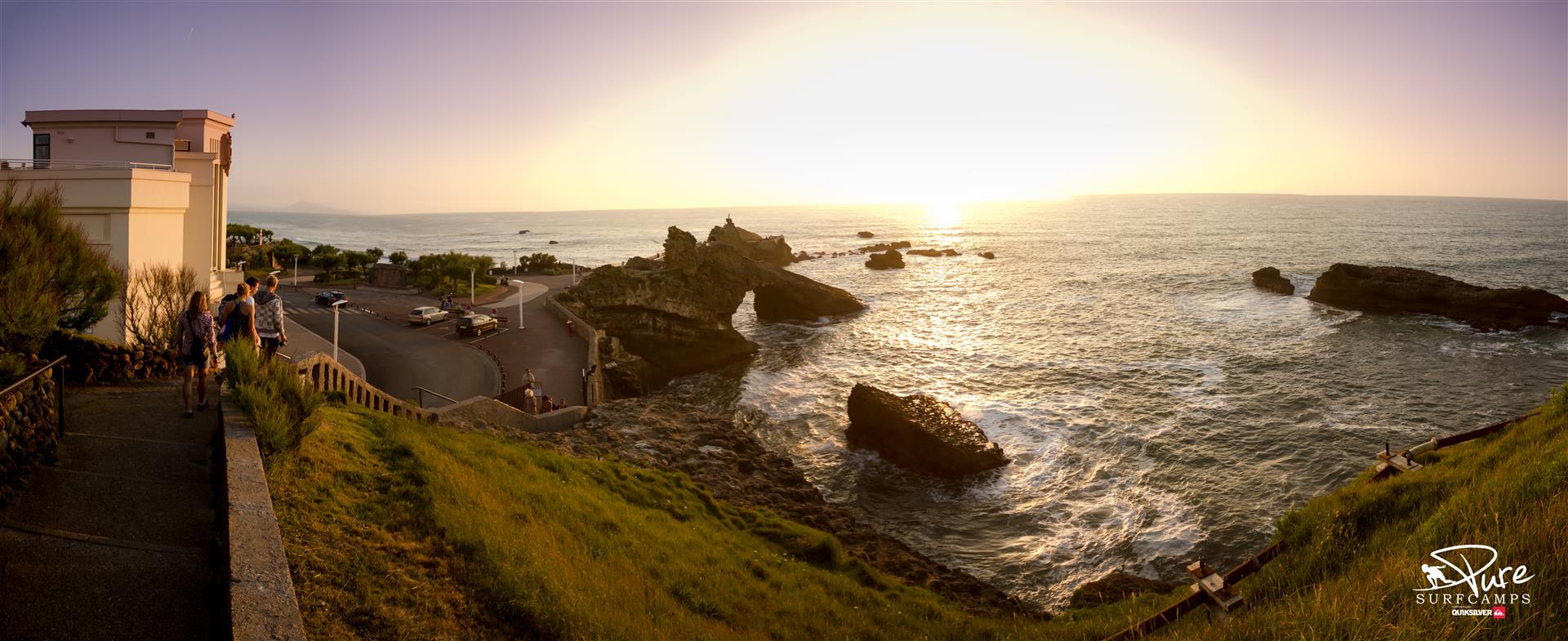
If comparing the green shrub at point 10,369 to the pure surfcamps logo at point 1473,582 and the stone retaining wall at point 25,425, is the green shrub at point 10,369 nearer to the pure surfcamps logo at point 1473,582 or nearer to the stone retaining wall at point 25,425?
the stone retaining wall at point 25,425

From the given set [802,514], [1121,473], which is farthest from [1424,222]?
[802,514]

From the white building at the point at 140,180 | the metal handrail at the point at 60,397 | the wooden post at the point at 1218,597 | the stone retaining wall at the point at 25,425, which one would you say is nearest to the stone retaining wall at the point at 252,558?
the stone retaining wall at the point at 25,425

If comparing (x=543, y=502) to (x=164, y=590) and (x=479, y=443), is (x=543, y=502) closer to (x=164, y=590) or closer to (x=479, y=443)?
(x=479, y=443)

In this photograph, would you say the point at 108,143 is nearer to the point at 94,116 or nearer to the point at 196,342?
the point at 94,116

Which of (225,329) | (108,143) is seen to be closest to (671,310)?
(108,143)

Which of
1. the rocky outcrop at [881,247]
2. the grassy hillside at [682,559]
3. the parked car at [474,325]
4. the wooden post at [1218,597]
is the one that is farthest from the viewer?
the rocky outcrop at [881,247]

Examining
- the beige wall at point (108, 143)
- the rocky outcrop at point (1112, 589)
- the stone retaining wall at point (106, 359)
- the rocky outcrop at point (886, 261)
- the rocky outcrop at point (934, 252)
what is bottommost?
the rocky outcrop at point (1112, 589)

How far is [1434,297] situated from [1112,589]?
49.5 metres

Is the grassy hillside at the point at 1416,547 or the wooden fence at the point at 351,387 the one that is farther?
the wooden fence at the point at 351,387

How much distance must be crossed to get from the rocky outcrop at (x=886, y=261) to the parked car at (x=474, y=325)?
64.2m

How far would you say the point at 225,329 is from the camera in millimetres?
12508

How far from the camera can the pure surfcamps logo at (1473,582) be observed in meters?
4.95

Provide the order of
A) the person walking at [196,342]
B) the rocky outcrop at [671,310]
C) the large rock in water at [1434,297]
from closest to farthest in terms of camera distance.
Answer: the person walking at [196,342] → the rocky outcrop at [671,310] → the large rock in water at [1434,297]

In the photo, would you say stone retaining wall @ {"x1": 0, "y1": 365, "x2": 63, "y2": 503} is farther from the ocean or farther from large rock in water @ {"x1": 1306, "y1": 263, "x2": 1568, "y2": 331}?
large rock in water @ {"x1": 1306, "y1": 263, "x2": 1568, "y2": 331}
